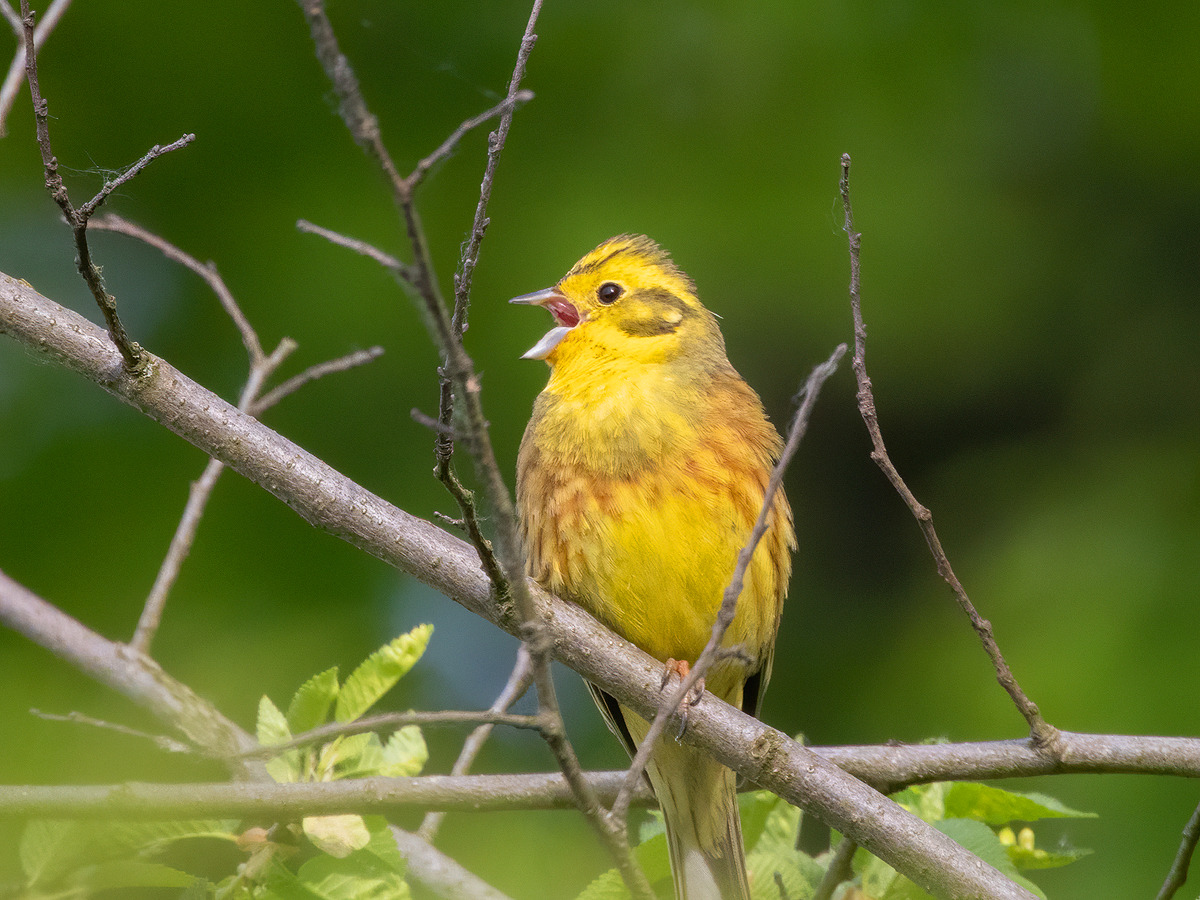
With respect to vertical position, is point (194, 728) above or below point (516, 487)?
below

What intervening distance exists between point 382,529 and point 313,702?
1.24ft

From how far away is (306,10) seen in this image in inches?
52.6

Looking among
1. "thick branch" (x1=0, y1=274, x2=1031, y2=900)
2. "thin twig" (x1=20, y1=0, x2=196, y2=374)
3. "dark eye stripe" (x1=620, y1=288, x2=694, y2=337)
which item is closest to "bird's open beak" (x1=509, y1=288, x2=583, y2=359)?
"dark eye stripe" (x1=620, y1=288, x2=694, y2=337)

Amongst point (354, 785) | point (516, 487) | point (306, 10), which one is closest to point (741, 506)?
point (516, 487)

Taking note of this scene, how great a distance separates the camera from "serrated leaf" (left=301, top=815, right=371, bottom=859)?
217cm

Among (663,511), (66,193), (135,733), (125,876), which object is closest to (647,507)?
(663,511)

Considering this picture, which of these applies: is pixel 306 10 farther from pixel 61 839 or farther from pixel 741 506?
pixel 741 506

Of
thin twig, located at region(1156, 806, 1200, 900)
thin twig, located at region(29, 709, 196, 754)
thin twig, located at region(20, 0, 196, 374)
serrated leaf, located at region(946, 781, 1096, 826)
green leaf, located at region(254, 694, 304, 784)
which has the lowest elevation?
thin twig, located at region(29, 709, 196, 754)

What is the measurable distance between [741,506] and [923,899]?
107 cm

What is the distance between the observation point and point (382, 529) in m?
2.31

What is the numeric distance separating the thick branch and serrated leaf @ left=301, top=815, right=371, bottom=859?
1.45 feet

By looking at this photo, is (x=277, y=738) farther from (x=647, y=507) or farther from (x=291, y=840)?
(x=647, y=507)

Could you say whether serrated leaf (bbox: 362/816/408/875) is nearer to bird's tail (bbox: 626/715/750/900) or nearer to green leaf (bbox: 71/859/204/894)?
green leaf (bbox: 71/859/204/894)

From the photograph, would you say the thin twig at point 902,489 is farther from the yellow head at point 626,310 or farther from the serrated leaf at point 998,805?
the yellow head at point 626,310
